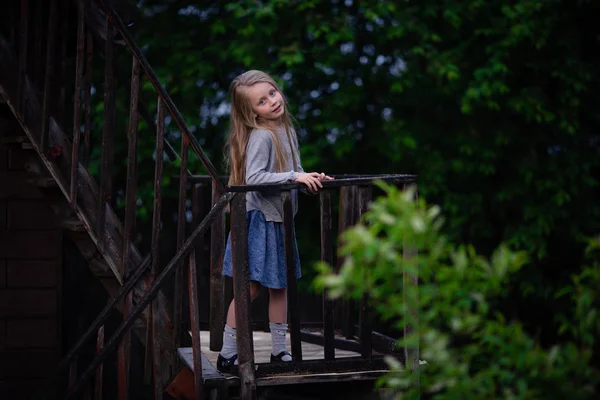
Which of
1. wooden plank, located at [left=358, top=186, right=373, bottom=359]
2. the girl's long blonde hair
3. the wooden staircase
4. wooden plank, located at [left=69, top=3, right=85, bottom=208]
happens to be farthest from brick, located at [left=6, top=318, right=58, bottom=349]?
wooden plank, located at [left=358, top=186, right=373, bottom=359]

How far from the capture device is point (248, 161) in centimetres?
428

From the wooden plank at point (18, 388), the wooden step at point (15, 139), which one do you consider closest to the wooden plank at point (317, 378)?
the wooden step at point (15, 139)

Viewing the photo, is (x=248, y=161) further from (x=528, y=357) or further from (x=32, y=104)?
(x=528, y=357)

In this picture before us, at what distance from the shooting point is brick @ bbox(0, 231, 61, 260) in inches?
230

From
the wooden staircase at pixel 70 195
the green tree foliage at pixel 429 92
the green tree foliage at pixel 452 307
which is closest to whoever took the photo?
the green tree foliage at pixel 452 307

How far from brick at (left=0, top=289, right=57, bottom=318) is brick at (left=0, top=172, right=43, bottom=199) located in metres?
0.66

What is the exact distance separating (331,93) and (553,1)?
2.19 metres

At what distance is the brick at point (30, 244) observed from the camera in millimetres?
5840

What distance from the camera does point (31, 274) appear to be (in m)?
5.88

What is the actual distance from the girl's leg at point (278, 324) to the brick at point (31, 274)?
224 centimetres

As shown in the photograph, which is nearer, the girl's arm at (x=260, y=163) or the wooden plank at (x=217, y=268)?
the girl's arm at (x=260, y=163)

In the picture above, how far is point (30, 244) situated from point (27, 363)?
32.3 inches

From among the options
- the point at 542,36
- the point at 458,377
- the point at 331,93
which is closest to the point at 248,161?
the point at 458,377

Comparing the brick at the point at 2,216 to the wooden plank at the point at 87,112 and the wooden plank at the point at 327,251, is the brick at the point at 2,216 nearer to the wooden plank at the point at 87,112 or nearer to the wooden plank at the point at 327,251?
the wooden plank at the point at 87,112
